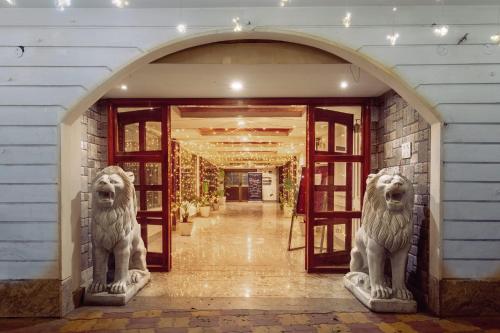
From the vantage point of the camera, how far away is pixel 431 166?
A: 323 centimetres

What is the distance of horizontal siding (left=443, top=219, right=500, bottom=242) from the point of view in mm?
3045

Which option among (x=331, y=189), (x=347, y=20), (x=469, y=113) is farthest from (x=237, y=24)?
(x=331, y=189)

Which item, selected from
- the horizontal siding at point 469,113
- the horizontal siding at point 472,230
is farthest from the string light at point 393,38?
the horizontal siding at point 472,230

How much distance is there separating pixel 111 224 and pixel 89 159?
1.05 metres

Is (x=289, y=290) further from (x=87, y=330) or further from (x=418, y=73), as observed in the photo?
(x=418, y=73)

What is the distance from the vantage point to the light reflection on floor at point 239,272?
3.90m

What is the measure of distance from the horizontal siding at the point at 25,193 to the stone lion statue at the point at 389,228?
2.91 meters

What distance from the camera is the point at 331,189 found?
15.9 ft

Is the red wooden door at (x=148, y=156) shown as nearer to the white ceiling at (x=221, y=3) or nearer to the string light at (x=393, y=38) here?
the white ceiling at (x=221, y=3)

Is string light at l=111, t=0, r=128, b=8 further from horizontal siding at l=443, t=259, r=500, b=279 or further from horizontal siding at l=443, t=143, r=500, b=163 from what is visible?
horizontal siding at l=443, t=259, r=500, b=279

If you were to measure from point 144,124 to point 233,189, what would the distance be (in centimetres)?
1863

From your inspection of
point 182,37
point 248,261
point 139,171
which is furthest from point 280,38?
point 248,261

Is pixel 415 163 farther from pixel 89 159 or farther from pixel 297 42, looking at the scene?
pixel 89 159

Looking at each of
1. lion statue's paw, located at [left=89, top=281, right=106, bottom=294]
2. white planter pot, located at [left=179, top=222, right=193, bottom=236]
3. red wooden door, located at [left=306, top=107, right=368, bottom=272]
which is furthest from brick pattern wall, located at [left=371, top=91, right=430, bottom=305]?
white planter pot, located at [left=179, top=222, right=193, bottom=236]
